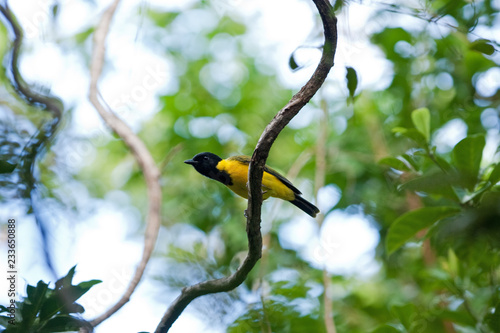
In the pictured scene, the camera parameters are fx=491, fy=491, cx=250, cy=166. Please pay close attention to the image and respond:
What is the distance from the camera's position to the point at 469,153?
2.70m

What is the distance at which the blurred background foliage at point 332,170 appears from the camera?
2904 mm

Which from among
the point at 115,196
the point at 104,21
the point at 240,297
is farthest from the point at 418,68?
the point at 115,196

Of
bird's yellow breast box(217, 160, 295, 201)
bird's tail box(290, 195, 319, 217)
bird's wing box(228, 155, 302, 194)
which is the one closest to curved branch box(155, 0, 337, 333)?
bird's yellow breast box(217, 160, 295, 201)

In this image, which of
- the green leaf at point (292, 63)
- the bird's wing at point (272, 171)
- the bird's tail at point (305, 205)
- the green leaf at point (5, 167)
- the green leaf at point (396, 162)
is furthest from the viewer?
the bird's tail at point (305, 205)

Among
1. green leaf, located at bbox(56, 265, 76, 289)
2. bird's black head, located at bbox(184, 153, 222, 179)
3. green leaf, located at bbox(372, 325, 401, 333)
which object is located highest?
bird's black head, located at bbox(184, 153, 222, 179)

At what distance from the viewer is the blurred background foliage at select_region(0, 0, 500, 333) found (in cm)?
290

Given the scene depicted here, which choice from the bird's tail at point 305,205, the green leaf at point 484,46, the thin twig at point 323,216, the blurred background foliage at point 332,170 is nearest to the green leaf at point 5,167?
the blurred background foliage at point 332,170

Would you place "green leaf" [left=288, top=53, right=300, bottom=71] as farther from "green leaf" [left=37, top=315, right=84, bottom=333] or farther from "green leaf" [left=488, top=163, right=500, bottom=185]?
"green leaf" [left=37, top=315, right=84, bottom=333]

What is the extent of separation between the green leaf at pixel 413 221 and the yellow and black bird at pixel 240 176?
3.89ft

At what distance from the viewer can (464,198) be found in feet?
9.16

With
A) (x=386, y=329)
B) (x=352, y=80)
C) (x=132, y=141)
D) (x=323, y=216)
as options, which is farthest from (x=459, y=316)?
(x=132, y=141)

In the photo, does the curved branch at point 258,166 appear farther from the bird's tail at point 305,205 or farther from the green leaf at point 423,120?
the bird's tail at point 305,205

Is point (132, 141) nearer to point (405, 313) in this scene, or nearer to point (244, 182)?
point (244, 182)

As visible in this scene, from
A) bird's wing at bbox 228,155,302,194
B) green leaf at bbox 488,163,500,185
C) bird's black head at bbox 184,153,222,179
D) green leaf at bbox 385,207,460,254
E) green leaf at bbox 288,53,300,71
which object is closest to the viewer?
green leaf at bbox 288,53,300,71
